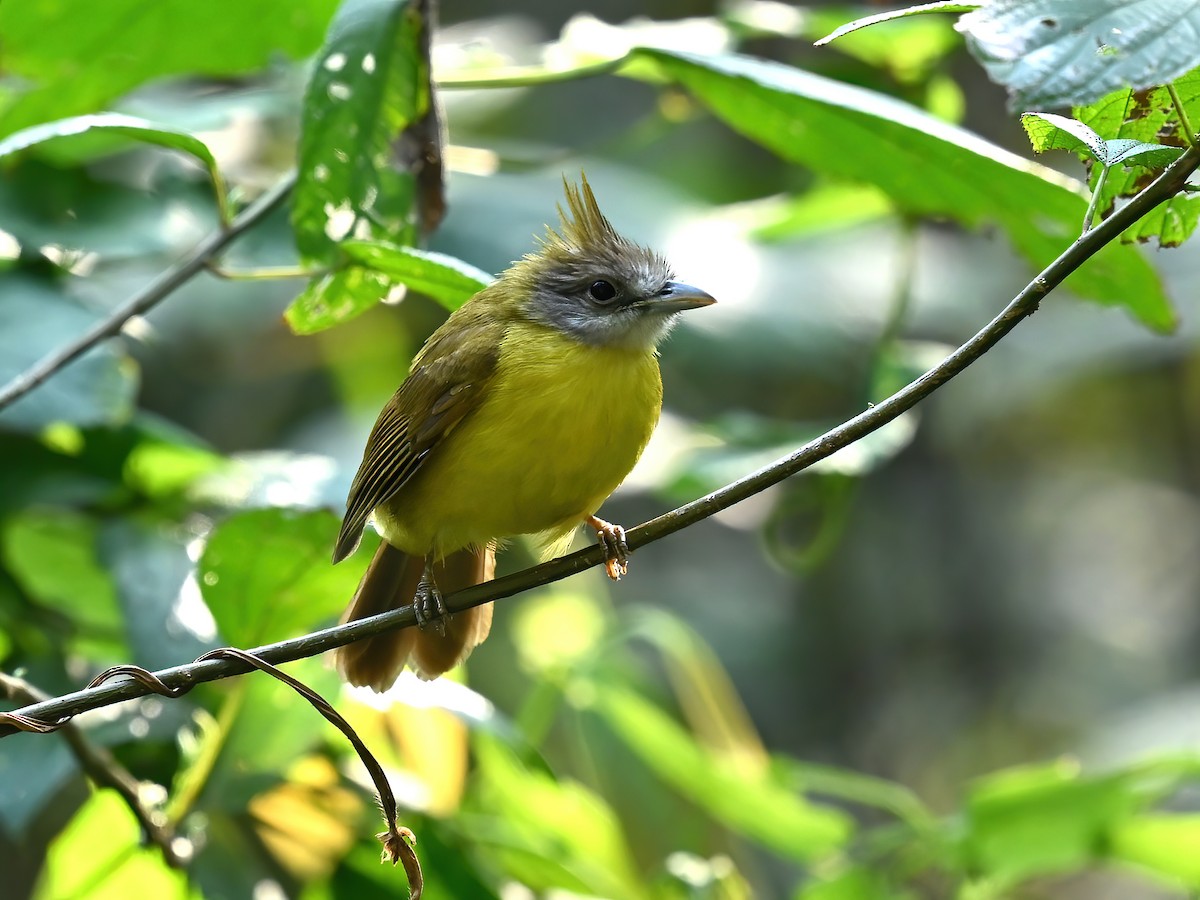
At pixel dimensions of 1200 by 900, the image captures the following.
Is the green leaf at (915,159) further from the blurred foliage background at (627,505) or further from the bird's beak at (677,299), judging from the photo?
the bird's beak at (677,299)

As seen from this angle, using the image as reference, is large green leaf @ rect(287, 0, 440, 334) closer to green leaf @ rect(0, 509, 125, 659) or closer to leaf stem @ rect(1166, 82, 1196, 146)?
green leaf @ rect(0, 509, 125, 659)

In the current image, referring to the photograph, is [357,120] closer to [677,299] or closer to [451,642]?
[677,299]

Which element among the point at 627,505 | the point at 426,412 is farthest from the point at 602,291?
the point at 627,505

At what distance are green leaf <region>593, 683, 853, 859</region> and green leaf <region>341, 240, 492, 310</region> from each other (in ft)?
5.18

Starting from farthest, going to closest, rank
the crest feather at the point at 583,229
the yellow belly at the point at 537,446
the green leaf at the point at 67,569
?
the green leaf at the point at 67,569, the crest feather at the point at 583,229, the yellow belly at the point at 537,446

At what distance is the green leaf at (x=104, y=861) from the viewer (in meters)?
2.65

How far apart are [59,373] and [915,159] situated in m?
1.79

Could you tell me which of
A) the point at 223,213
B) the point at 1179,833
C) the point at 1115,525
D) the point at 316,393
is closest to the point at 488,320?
the point at 223,213

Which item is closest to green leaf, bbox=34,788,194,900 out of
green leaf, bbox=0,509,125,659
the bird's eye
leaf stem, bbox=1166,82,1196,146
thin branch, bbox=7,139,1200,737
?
green leaf, bbox=0,509,125,659

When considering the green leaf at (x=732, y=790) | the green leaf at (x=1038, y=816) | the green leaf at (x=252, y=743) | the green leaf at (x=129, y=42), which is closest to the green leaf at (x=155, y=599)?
the green leaf at (x=252, y=743)

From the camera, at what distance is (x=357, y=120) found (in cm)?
231

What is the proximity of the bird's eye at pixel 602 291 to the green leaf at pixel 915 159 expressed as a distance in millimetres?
426

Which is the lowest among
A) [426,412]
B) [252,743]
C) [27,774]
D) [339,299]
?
[27,774]

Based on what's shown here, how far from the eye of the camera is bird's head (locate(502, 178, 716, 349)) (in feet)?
8.82
